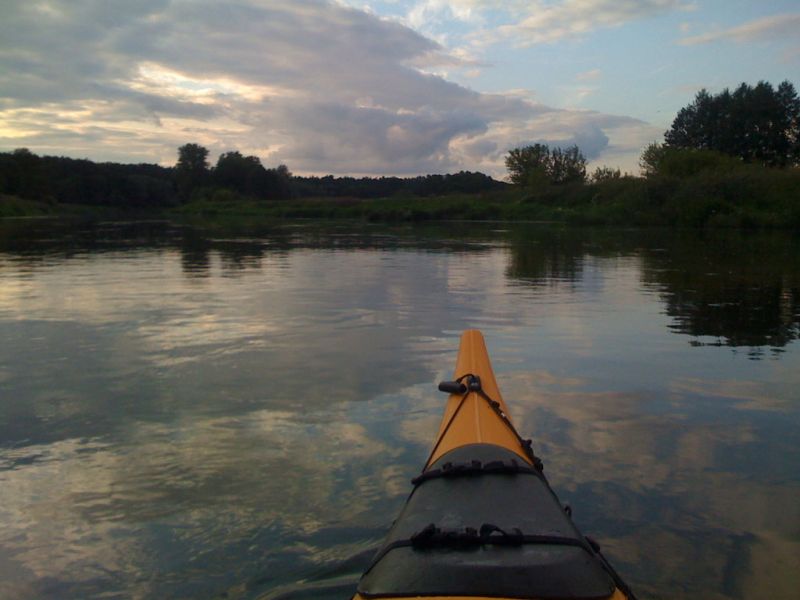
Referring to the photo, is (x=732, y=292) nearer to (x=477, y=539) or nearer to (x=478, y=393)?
(x=478, y=393)

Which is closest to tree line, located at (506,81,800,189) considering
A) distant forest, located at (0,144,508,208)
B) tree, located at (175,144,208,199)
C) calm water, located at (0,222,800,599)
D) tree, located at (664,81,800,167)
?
tree, located at (664,81,800,167)

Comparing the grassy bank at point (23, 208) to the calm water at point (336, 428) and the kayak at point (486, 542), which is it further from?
the kayak at point (486, 542)

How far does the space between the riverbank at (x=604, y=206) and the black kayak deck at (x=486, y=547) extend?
144ft

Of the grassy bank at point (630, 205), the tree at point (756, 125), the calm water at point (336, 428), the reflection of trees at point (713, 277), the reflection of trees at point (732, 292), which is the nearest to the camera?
the calm water at point (336, 428)

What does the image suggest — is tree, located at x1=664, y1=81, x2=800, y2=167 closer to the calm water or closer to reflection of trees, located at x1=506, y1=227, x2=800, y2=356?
reflection of trees, located at x1=506, y1=227, x2=800, y2=356

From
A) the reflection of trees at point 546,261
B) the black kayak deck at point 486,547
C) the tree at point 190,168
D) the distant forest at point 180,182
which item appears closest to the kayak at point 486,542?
the black kayak deck at point 486,547

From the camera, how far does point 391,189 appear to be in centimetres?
12425

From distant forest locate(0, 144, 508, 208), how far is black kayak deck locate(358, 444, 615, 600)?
87230mm

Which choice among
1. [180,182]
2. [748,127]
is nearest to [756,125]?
[748,127]

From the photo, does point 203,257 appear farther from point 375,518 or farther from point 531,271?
point 375,518

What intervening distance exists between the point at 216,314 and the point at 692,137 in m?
69.6

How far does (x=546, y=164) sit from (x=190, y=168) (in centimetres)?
6511

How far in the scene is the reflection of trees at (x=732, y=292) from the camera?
9930 mm

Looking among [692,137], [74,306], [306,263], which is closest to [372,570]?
[74,306]
